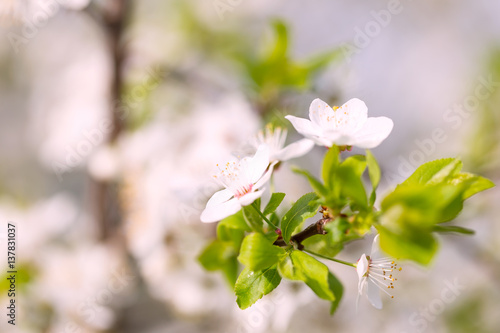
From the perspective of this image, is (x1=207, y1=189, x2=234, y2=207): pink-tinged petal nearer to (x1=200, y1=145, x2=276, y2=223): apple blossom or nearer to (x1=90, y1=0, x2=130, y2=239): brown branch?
(x1=200, y1=145, x2=276, y2=223): apple blossom

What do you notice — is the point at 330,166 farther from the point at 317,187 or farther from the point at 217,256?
the point at 217,256

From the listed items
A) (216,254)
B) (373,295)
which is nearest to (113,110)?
(216,254)

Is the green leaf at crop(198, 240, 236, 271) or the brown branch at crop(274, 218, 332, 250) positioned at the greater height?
the brown branch at crop(274, 218, 332, 250)

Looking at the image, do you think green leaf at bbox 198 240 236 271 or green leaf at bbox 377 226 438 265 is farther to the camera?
green leaf at bbox 198 240 236 271

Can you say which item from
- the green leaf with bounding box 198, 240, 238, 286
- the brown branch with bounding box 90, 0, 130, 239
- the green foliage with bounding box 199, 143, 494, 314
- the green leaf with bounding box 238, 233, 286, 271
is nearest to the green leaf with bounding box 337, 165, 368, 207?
the green foliage with bounding box 199, 143, 494, 314

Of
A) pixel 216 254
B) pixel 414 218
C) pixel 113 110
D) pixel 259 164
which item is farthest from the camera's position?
pixel 113 110

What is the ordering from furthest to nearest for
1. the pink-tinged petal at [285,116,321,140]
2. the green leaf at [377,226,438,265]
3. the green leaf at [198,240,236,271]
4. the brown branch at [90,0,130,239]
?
the brown branch at [90,0,130,239] → the green leaf at [198,240,236,271] → the pink-tinged petal at [285,116,321,140] → the green leaf at [377,226,438,265]

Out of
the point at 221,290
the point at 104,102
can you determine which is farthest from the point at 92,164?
the point at 221,290
